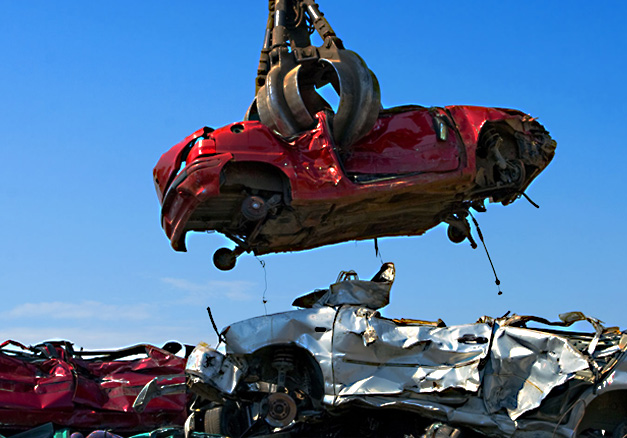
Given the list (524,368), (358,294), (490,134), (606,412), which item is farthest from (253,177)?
(606,412)

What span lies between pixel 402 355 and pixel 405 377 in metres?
0.25

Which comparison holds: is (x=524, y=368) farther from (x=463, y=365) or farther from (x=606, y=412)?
(x=606, y=412)

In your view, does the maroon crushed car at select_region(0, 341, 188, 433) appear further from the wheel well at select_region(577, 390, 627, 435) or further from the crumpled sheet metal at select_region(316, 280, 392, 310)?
the wheel well at select_region(577, 390, 627, 435)

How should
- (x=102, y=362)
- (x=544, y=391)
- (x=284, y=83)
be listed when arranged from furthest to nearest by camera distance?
(x=102, y=362) < (x=284, y=83) < (x=544, y=391)

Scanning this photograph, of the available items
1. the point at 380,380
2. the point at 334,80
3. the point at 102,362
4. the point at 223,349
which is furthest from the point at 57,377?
the point at 334,80

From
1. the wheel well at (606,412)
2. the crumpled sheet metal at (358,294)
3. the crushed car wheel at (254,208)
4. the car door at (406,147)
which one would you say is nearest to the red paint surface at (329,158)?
the car door at (406,147)

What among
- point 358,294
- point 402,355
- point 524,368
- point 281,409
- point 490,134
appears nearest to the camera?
point 524,368

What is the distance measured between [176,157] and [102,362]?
3.61 metres

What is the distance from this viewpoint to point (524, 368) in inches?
333

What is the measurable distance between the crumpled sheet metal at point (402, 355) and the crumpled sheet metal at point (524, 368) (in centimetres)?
21

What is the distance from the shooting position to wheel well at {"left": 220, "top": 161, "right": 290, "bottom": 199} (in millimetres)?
9664

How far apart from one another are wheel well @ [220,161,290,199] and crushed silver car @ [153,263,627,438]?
1634mm

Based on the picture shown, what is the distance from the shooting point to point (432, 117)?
10469 millimetres

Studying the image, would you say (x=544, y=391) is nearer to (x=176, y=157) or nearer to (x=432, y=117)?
(x=432, y=117)
